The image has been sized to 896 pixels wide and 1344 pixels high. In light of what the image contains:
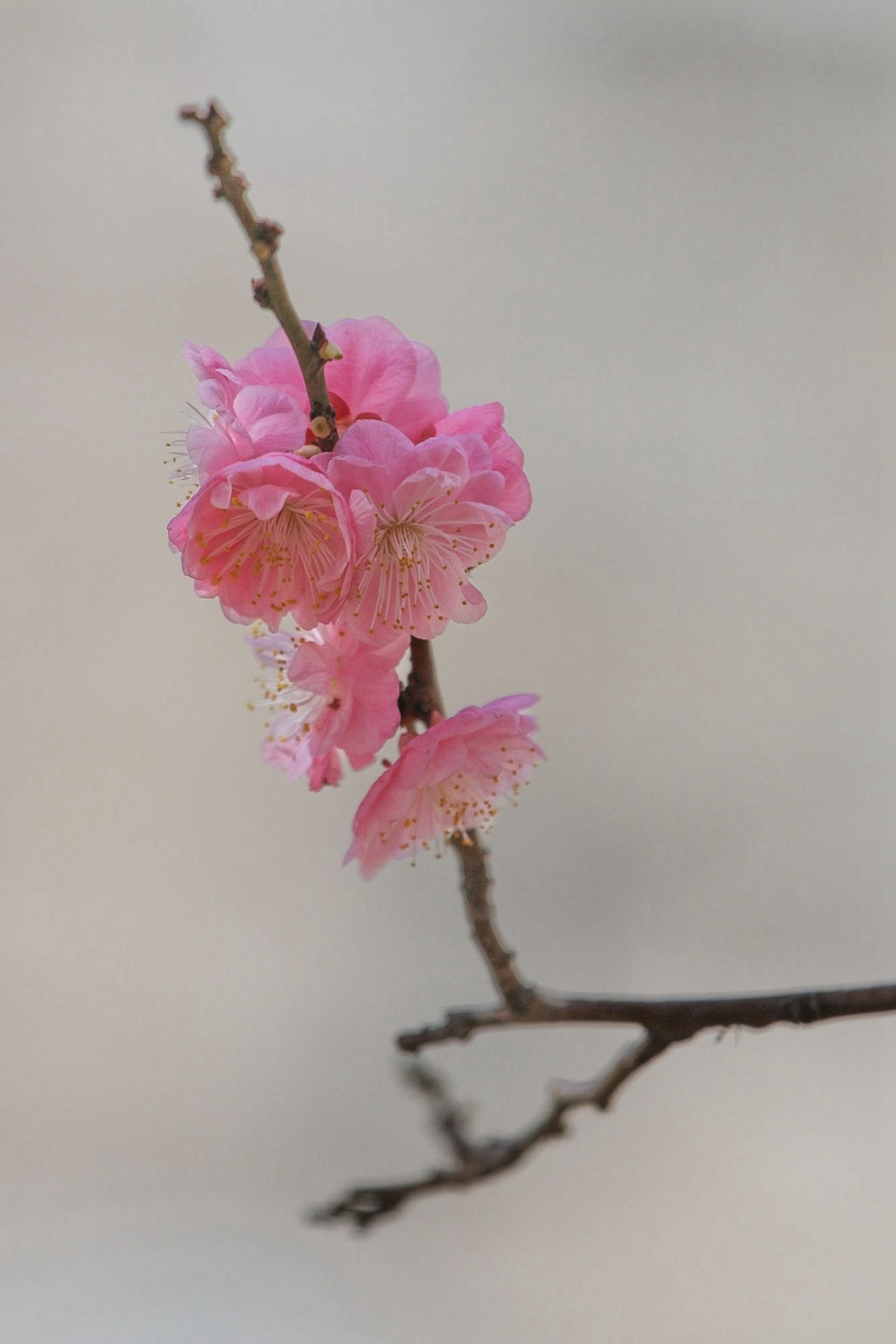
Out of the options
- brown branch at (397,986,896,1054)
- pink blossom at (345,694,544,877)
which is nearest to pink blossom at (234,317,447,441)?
pink blossom at (345,694,544,877)

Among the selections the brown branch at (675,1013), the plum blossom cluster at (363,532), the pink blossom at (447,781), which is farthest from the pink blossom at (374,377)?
the brown branch at (675,1013)

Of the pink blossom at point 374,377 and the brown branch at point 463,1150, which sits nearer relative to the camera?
the pink blossom at point 374,377

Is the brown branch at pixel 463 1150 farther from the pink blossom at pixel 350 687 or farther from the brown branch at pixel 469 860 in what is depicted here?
the pink blossom at pixel 350 687

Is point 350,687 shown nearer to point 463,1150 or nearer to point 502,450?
point 502,450

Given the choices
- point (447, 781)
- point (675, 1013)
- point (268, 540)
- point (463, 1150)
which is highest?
point (268, 540)

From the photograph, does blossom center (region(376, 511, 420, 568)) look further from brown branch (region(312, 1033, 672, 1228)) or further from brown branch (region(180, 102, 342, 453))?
brown branch (region(312, 1033, 672, 1228))

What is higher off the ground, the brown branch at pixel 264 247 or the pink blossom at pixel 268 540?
the brown branch at pixel 264 247

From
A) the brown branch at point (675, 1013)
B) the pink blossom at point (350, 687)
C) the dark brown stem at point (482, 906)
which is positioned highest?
the pink blossom at point (350, 687)

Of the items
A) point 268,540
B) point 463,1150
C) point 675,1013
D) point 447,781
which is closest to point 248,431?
point 268,540
